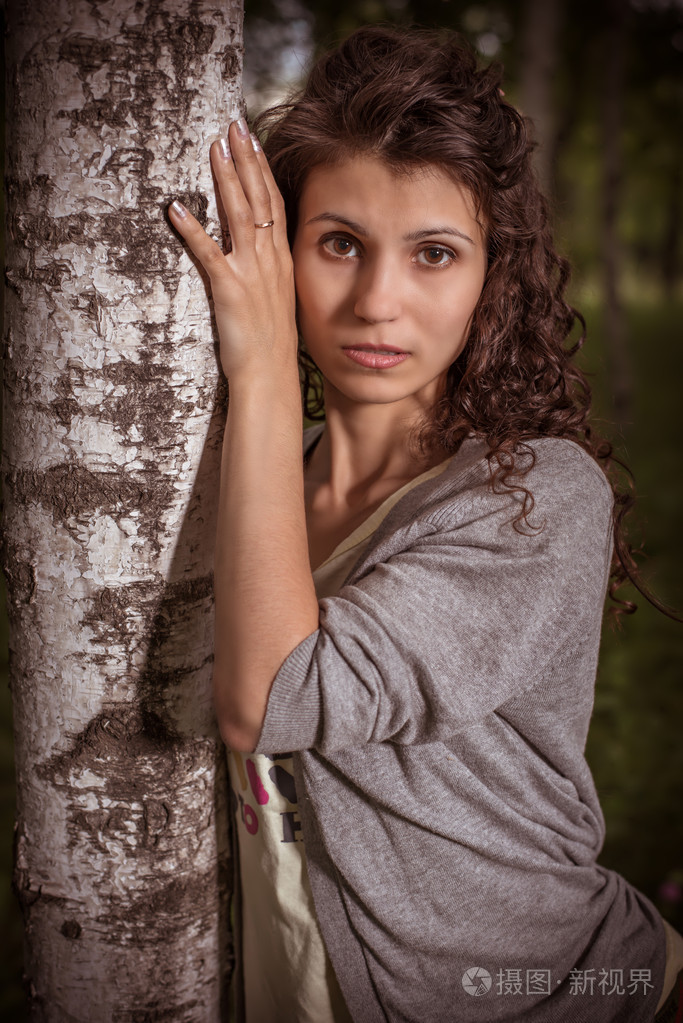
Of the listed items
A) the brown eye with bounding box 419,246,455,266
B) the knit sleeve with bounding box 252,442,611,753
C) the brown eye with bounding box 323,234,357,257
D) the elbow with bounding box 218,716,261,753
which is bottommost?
the elbow with bounding box 218,716,261,753

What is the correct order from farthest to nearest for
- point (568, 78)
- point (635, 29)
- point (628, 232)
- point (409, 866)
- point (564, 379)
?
point (628, 232), point (568, 78), point (635, 29), point (564, 379), point (409, 866)

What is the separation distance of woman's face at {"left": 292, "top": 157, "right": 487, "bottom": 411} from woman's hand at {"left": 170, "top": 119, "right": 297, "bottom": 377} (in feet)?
0.67

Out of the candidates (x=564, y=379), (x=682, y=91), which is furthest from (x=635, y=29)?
(x=564, y=379)

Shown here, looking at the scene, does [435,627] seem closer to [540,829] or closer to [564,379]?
[540,829]

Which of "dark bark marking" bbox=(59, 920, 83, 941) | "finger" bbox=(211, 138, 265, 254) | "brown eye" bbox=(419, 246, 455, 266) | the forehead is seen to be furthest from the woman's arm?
"dark bark marking" bbox=(59, 920, 83, 941)

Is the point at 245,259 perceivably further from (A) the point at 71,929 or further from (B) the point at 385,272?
(A) the point at 71,929

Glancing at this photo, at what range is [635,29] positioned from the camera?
793 cm

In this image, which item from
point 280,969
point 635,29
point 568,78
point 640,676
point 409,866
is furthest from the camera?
point 568,78

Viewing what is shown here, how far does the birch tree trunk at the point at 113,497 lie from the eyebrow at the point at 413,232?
31cm

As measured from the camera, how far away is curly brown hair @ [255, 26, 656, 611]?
4.53ft

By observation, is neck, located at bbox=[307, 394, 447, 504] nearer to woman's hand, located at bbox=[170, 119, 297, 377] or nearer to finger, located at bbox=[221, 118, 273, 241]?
woman's hand, located at bbox=[170, 119, 297, 377]

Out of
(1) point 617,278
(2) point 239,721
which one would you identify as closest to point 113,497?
(2) point 239,721

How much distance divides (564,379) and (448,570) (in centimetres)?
67

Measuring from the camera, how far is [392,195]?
1357 mm
